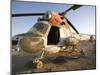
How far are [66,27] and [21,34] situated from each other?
0.55 metres

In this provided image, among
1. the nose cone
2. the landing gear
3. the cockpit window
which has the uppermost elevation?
the cockpit window

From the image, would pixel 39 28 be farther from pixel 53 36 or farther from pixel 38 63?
pixel 38 63

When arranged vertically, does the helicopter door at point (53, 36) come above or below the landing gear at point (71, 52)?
above

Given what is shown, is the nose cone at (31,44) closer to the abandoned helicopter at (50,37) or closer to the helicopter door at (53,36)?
the abandoned helicopter at (50,37)

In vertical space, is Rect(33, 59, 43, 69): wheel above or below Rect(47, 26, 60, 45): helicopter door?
below

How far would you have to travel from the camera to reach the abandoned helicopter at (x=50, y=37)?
94.7 inches

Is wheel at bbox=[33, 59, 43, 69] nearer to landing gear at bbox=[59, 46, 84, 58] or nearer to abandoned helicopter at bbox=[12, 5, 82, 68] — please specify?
abandoned helicopter at bbox=[12, 5, 82, 68]

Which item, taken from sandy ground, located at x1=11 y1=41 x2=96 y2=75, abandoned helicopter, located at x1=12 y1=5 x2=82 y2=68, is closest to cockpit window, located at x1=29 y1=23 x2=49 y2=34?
abandoned helicopter, located at x1=12 y1=5 x2=82 y2=68

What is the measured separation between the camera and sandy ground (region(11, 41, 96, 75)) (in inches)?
92.6

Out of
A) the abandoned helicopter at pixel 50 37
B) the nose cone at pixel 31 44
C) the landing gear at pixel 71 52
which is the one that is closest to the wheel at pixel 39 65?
the abandoned helicopter at pixel 50 37

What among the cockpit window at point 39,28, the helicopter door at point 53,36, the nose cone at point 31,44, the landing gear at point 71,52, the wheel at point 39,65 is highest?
the cockpit window at point 39,28

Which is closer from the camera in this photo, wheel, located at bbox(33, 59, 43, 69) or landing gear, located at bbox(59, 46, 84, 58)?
wheel, located at bbox(33, 59, 43, 69)

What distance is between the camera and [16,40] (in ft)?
7.69

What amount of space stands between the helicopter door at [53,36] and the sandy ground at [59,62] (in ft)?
0.57
